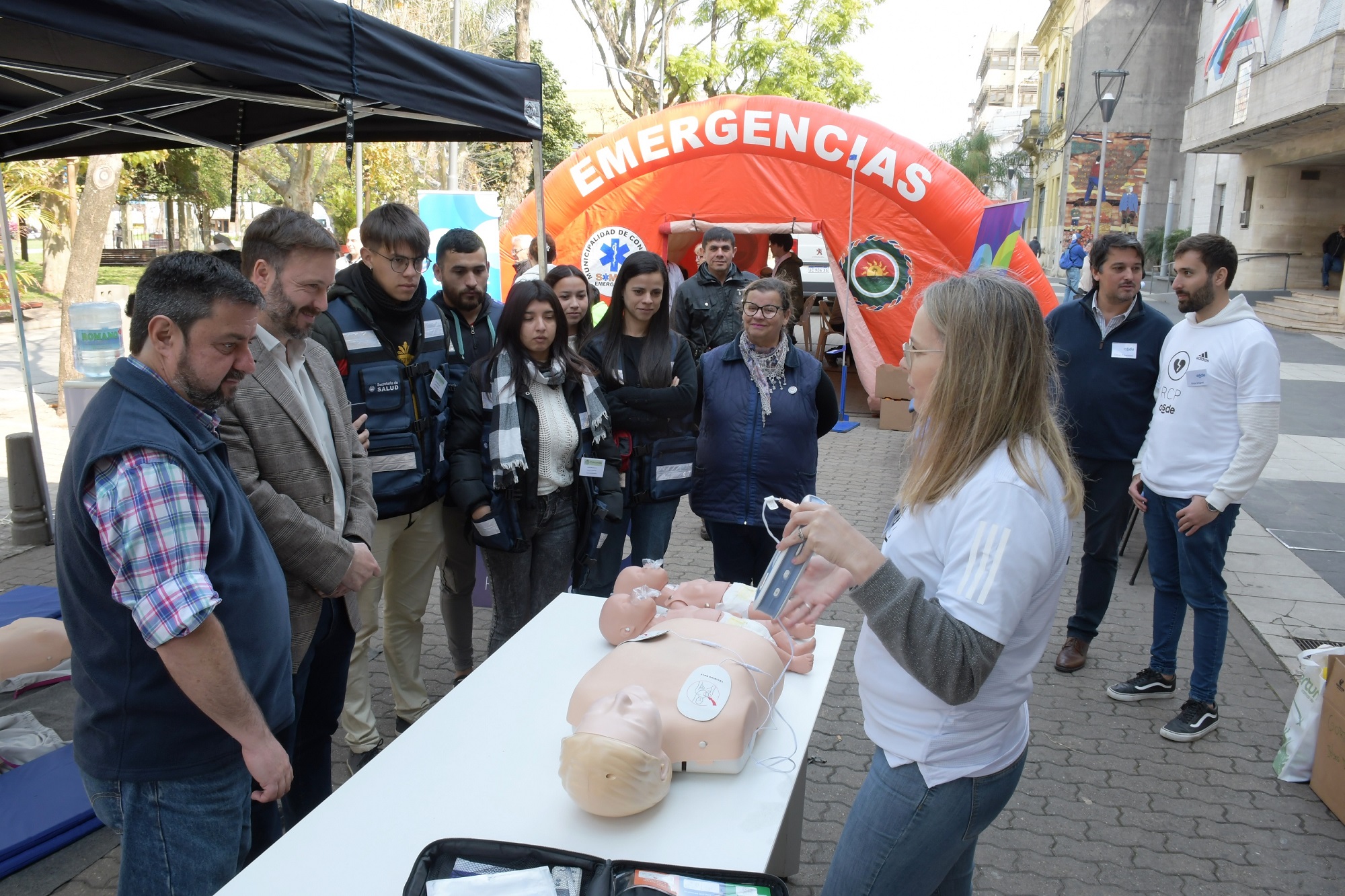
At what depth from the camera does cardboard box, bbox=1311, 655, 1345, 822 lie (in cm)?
313

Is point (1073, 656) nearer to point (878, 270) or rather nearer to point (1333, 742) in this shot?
point (1333, 742)

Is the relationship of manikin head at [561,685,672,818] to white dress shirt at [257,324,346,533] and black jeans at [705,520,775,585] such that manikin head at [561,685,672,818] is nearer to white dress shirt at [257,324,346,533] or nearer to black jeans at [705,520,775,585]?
white dress shirt at [257,324,346,533]

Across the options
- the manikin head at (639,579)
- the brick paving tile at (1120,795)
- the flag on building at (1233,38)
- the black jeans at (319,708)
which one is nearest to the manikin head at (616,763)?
the manikin head at (639,579)

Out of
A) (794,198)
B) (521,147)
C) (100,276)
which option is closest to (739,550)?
(794,198)

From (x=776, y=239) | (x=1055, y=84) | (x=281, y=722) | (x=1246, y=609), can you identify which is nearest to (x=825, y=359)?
(x=776, y=239)

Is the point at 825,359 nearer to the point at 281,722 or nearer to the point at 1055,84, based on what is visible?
the point at 281,722

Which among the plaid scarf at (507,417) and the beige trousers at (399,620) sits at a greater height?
the plaid scarf at (507,417)

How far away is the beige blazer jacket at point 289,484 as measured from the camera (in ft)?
7.44

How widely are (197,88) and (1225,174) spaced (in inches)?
1153

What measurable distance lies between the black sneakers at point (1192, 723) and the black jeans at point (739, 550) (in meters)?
1.84

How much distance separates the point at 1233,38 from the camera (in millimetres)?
22781

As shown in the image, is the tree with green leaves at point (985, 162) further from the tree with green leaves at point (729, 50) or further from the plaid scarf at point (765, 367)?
the plaid scarf at point (765, 367)

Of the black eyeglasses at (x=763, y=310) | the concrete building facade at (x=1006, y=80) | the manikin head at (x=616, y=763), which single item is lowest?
the manikin head at (x=616, y=763)

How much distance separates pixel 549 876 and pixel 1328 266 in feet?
83.1
